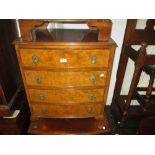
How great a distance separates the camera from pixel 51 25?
173cm

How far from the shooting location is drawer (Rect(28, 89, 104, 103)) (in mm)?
1628

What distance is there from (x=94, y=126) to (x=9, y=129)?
958mm

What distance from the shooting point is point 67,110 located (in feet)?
5.86

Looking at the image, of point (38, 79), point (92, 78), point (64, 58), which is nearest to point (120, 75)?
point (92, 78)

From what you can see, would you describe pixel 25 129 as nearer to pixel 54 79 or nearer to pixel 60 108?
pixel 60 108

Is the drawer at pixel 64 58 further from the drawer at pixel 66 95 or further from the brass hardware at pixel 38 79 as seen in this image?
the drawer at pixel 66 95

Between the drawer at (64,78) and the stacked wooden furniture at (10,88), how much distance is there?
9.0 inches

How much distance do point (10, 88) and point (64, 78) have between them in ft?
1.98

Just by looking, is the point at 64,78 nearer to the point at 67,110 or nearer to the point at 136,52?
the point at 67,110

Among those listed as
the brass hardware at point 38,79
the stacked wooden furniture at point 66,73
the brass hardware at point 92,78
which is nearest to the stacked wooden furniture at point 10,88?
the stacked wooden furniture at point 66,73

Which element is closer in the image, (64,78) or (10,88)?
(64,78)

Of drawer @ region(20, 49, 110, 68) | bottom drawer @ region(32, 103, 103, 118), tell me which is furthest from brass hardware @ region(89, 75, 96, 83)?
bottom drawer @ region(32, 103, 103, 118)

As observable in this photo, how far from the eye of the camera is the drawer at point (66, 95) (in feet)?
5.34
